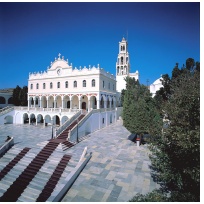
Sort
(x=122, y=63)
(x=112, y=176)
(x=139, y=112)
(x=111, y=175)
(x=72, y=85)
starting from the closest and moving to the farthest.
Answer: (x=112, y=176), (x=111, y=175), (x=139, y=112), (x=72, y=85), (x=122, y=63)

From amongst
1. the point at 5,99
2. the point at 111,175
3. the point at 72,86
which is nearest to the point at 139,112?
the point at 111,175

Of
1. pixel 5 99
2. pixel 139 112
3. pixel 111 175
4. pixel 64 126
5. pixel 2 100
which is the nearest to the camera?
pixel 111 175

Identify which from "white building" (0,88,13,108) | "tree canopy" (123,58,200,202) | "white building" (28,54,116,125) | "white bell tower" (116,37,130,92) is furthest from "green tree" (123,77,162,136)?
"white building" (0,88,13,108)

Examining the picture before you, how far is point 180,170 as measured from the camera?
25.1 feet

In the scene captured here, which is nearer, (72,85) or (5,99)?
(72,85)

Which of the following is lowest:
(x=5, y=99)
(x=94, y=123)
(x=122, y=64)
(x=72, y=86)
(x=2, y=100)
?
(x=94, y=123)

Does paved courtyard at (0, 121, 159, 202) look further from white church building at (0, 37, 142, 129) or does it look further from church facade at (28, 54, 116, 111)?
church facade at (28, 54, 116, 111)

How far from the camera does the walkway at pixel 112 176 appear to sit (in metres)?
9.03

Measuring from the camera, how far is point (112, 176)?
10961 millimetres

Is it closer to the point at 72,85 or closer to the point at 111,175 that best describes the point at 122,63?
the point at 72,85

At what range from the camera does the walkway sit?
903 cm

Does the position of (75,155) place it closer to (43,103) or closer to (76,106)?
(76,106)
